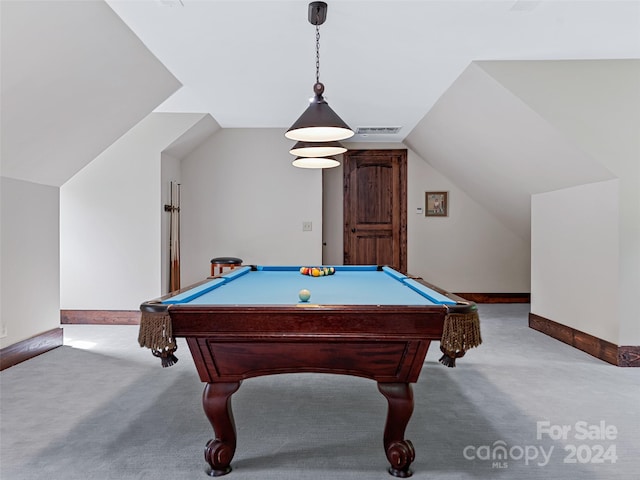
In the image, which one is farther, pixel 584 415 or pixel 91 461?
pixel 584 415

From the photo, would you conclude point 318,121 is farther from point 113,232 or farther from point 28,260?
point 113,232

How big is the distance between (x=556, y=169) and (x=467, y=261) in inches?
102

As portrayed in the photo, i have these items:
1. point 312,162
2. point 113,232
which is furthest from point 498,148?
point 113,232

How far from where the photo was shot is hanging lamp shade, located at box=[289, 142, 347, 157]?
2.79 metres

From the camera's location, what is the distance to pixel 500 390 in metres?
2.80

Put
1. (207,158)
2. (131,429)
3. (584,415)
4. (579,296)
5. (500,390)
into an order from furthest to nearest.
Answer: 1. (207,158)
2. (579,296)
3. (500,390)
4. (584,415)
5. (131,429)

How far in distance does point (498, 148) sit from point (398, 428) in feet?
11.1

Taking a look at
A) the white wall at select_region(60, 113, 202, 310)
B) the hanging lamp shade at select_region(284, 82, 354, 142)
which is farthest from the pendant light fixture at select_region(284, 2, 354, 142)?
the white wall at select_region(60, 113, 202, 310)

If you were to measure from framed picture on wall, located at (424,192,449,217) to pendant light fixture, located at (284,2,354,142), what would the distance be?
3.91 meters

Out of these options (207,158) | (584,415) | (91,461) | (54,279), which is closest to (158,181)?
(207,158)

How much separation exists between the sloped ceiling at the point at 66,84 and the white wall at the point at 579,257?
3950 mm

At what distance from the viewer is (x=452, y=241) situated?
626cm

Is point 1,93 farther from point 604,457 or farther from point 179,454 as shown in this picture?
point 604,457

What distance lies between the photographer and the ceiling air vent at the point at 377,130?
5523mm
